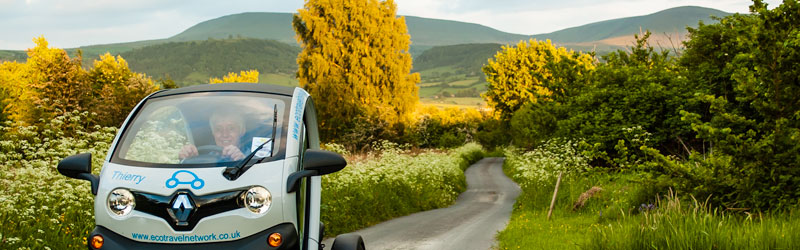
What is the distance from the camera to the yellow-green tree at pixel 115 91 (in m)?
28.6

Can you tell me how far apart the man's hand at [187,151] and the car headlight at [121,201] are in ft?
1.48

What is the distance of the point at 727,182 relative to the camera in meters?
7.08

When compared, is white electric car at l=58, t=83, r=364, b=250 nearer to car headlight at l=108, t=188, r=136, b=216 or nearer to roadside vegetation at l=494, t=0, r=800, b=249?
car headlight at l=108, t=188, r=136, b=216

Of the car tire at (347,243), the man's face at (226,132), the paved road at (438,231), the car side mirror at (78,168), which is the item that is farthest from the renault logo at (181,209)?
the paved road at (438,231)

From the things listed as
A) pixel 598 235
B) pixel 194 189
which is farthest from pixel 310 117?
pixel 598 235

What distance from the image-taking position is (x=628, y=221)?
732 centimetres

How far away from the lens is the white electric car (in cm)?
383

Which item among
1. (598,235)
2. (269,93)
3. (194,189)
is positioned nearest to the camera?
(194,189)

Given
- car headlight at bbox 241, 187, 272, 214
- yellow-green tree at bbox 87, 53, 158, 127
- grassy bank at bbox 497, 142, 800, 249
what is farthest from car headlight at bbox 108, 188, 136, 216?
yellow-green tree at bbox 87, 53, 158, 127

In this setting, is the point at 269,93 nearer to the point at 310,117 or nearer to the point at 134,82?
the point at 310,117

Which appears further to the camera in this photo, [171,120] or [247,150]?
[171,120]

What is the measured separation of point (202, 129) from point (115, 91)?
36.6 m

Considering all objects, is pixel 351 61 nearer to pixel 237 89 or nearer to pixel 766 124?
pixel 766 124

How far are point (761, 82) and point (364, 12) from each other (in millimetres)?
30689
